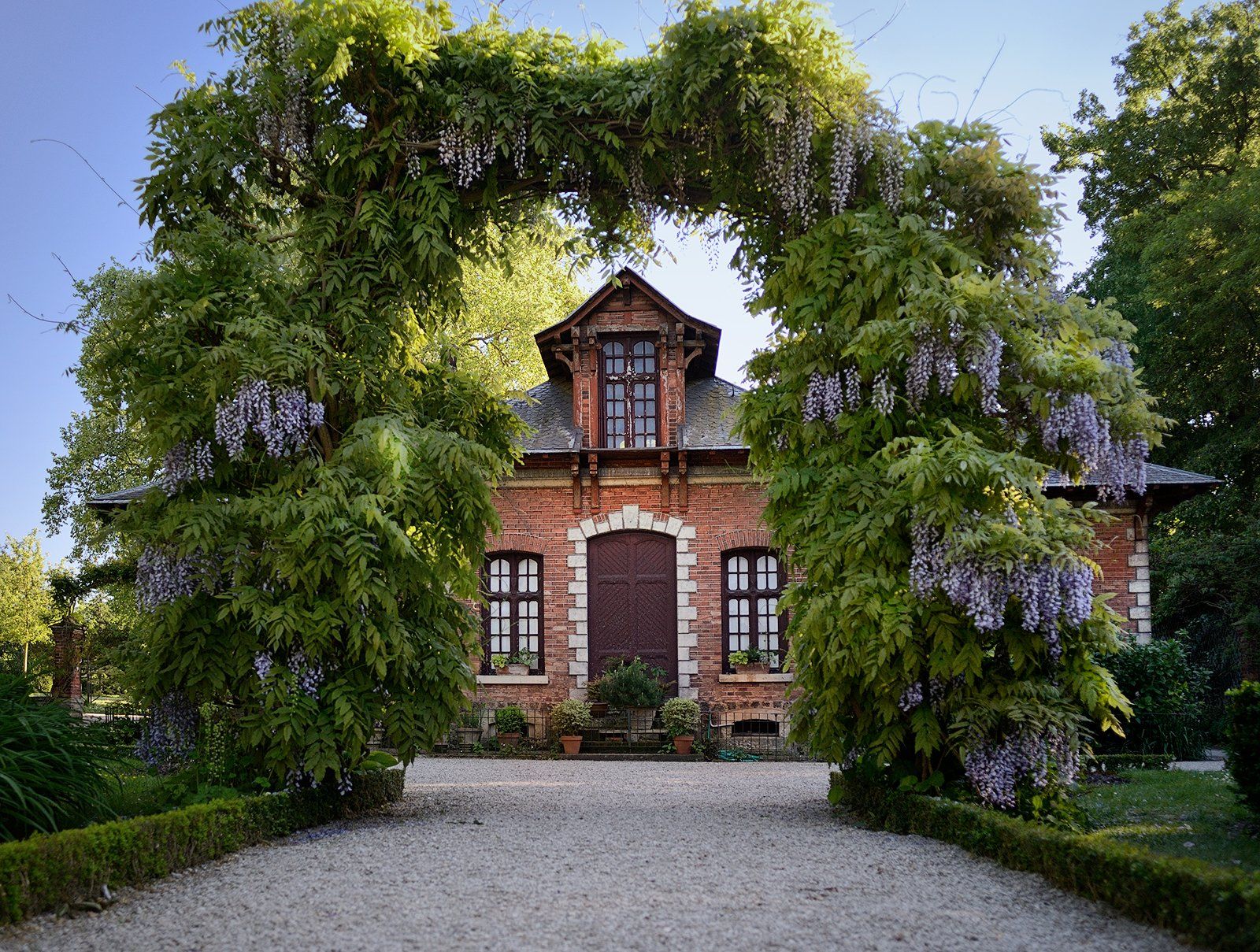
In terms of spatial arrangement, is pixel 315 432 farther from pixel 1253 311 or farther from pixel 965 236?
pixel 1253 311

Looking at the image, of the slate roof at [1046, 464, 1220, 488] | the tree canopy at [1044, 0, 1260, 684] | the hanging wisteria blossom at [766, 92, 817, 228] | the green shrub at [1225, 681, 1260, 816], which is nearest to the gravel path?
the green shrub at [1225, 681, 1260, 816]

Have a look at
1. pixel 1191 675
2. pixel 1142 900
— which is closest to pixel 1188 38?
pixel 1191 675

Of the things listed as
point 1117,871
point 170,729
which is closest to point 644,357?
point 170,729

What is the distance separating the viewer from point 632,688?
46.2 feet

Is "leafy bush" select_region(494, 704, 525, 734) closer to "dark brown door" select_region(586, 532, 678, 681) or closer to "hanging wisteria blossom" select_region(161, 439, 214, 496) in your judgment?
"dark brown door" select_region(586, 532, 678, 681)

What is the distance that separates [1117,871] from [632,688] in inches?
391

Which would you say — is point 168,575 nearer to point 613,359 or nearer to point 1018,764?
point 1018,764

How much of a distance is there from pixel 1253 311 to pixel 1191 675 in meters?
6.92

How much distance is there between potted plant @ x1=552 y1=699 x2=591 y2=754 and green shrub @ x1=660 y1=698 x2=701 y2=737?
41.8 inches

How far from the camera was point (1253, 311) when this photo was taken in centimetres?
1692

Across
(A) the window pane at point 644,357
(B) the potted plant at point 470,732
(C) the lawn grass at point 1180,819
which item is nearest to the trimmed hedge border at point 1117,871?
(C) the lawn grass at point 1180,819

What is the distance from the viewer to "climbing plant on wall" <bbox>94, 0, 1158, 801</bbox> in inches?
262

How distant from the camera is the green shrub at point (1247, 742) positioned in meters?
5.42

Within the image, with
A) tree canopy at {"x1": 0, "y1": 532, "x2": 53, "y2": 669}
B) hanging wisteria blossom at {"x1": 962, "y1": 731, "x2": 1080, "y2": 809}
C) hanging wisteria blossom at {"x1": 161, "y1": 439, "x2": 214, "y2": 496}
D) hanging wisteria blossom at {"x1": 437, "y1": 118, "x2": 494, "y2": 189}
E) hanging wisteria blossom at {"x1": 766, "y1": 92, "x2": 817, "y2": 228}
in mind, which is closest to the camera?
hanging wisteria blossom at {"x1": 962, "y1": 731, "x2": 1080, "y2": 809}
